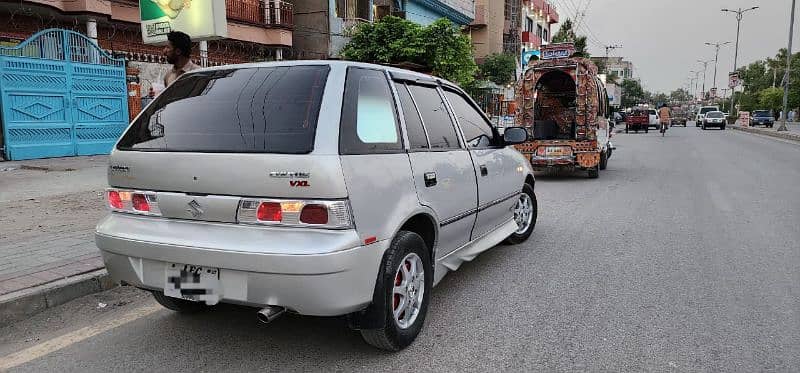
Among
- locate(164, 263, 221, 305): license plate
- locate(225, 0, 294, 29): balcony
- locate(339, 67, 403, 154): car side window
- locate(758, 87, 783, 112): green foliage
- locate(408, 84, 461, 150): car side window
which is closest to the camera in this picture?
locate(164, 263, 221, 305): license plate

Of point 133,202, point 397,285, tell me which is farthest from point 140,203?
point 397,285

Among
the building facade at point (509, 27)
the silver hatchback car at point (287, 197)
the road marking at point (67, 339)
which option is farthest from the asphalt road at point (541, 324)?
the building facade at point (509, 27)

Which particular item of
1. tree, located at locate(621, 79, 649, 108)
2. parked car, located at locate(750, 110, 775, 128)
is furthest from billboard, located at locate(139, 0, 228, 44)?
tree, located at locate(621, 79, 649, 108)

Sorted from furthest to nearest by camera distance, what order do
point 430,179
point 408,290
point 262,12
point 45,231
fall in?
1. point 262,12
2. point 45,231
3. point 430,179
4. point 408,290

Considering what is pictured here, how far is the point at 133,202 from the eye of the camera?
326 cm

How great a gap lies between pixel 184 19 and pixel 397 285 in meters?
9.62

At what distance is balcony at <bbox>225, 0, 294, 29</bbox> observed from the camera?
18.9m

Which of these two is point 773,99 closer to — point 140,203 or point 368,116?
point 368,116

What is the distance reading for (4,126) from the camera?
428 inches

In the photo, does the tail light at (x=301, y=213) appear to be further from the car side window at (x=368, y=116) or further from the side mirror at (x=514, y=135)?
the side mirror at (x=514, y=135)

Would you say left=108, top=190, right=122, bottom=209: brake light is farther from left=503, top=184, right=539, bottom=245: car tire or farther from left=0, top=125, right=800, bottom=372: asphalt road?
left=503, top=184, right=539, bottom=245: car tire

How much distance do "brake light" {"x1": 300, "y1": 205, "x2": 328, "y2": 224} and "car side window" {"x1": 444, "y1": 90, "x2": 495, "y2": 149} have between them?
1.91m

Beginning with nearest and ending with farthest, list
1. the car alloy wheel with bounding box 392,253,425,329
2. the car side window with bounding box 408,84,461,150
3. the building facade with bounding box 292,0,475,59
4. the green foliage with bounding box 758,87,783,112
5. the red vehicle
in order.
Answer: the car alloy wheel with bounding box 392,253,425,329 < the car side window with bounding box 408,84,461,150 < the building facade with bounding box 292,0,475,59 < the red vehicle < the green foliage with bounding box 758,87,783,112

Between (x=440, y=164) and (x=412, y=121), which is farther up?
(x=412, y=121)
